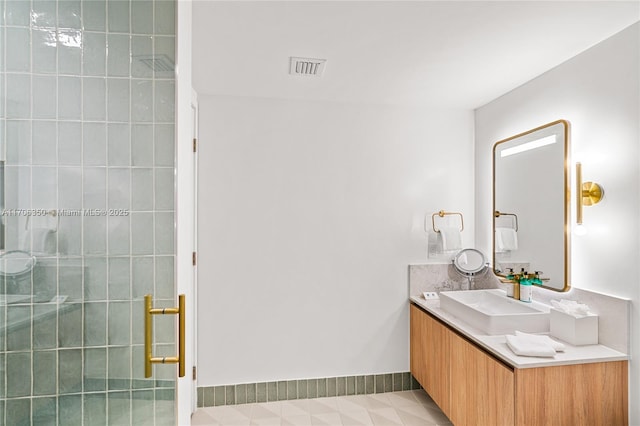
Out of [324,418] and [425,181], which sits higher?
[425,181]

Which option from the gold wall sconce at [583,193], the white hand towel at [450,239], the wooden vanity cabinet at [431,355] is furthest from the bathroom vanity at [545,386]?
the white hand towel at [450,239]

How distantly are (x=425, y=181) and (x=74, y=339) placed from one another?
2617mm

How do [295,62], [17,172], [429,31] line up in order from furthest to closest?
[295,62]
[429,31]
[17,172]

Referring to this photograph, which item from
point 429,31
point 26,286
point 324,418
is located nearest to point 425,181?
point 429,31

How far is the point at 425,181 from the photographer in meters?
3.03

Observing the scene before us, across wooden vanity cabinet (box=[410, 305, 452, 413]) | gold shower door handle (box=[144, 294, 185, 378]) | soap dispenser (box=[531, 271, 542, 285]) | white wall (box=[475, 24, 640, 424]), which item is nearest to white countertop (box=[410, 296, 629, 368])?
white wall (box=[475, 24, 640, 424])

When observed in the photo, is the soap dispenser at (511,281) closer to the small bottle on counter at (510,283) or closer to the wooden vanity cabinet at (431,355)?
the small bottle on counter at (510,283)

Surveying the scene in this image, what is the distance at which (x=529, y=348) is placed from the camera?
1.75 metres

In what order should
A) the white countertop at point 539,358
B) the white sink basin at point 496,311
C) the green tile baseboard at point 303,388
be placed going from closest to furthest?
the white countertop at point 539,358 → the white sink basin at point 496,311 → the green tile baseboard at point 303,388

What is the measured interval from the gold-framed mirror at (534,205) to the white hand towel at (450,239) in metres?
0.27

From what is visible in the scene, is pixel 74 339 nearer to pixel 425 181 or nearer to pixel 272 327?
pixel 272 327

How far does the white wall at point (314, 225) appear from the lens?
9.10 ft

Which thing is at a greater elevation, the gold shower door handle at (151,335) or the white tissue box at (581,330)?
the gold shower door handle at (151,335)

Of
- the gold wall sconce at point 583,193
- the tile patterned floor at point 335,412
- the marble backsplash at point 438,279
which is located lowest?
the tile patterned floor at point 335,412
